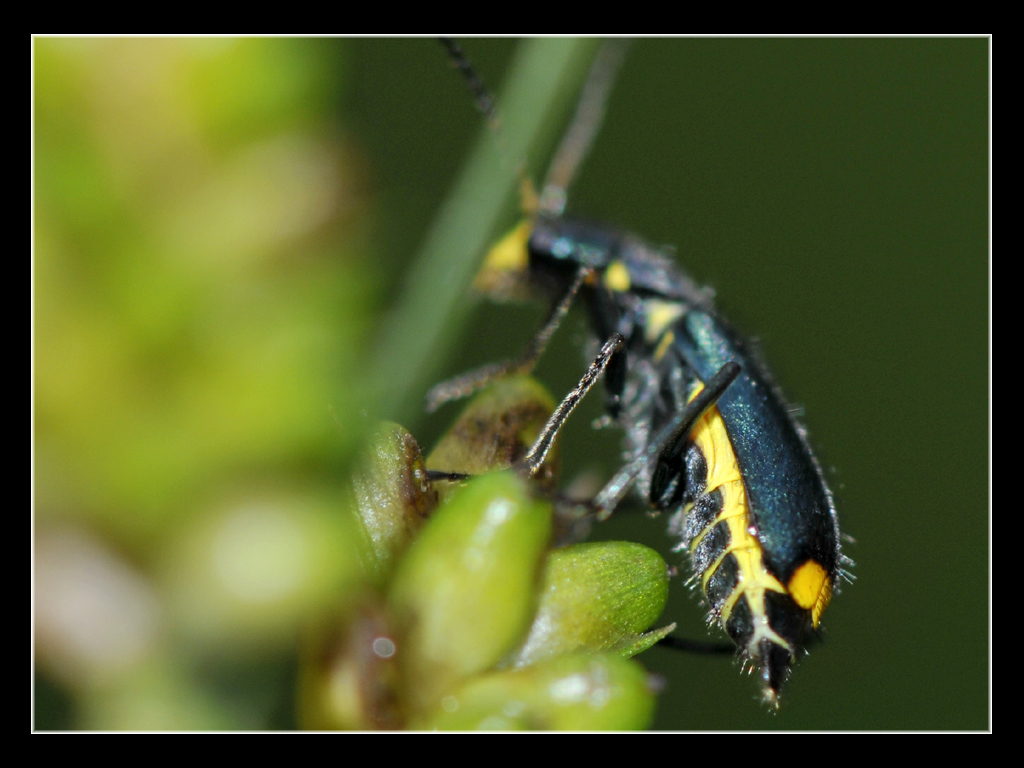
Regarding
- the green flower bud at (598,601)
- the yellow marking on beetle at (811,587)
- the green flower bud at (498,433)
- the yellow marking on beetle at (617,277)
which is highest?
the yellow marking on beetle at (617,277)

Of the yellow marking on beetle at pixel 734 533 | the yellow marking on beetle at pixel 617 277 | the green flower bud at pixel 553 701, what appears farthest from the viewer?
the yellow marking on beetle at pixel 617 277

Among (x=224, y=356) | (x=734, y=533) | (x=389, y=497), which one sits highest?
(x=224, y=356)

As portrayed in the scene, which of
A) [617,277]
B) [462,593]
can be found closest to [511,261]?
[617,277]

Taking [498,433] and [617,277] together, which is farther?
[617,277]

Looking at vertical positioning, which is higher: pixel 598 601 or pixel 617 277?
pixel 617 277

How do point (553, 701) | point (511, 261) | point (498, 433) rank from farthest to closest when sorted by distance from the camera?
point (511, 261) < point (498, 433) < point (553, 701)

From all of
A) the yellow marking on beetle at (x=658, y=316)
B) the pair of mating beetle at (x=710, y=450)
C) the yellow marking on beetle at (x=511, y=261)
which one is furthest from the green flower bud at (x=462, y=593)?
the yellow marking on beetle at (x=511, y=261)

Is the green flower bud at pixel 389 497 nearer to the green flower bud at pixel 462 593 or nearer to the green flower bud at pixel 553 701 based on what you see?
the green flower bud at pixel 462 593

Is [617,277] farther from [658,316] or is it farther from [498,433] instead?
[498,433]
